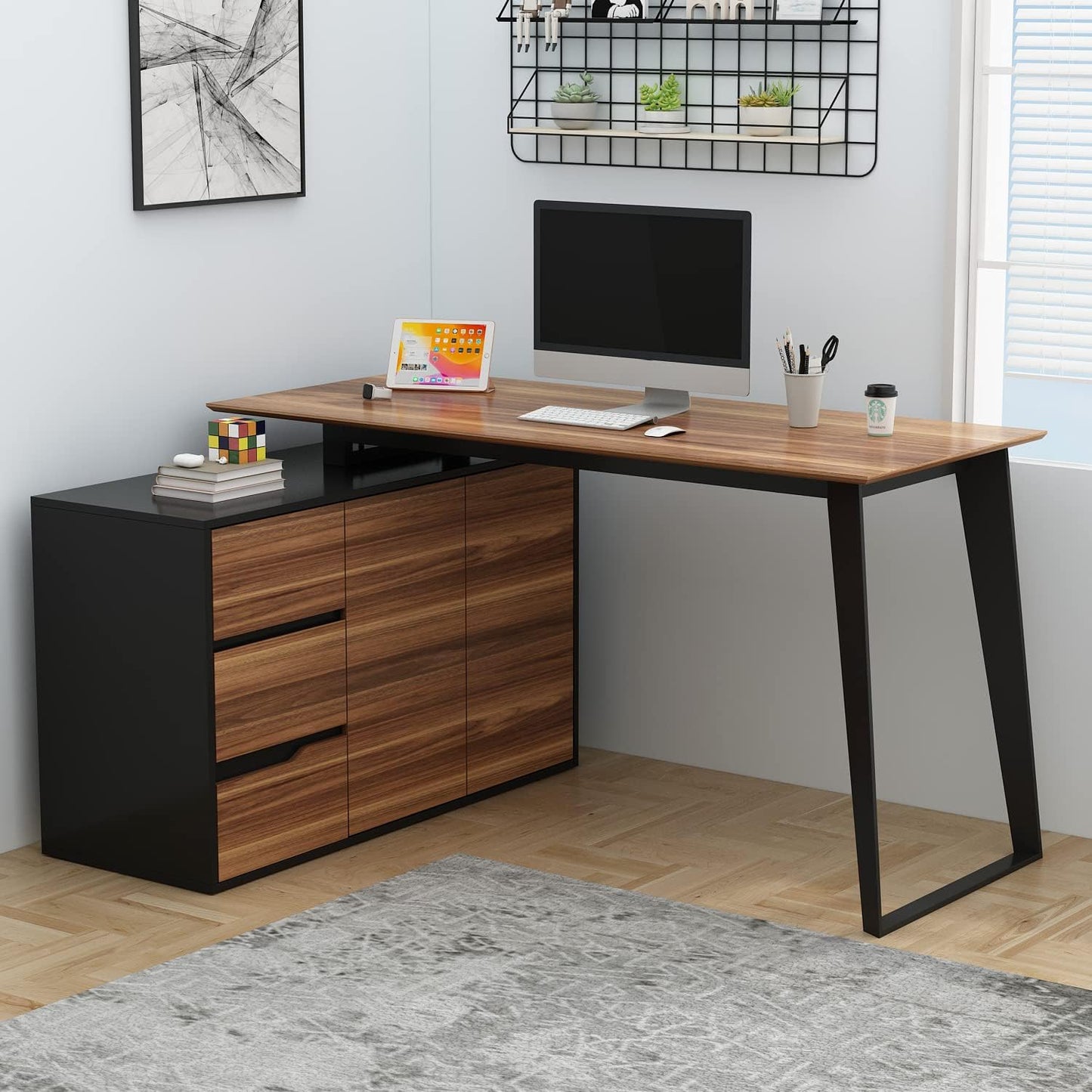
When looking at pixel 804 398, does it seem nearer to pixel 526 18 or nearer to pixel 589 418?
pixel 589 418

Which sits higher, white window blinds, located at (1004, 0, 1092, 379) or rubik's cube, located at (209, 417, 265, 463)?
white window blinds, located at (1004, 0, 1092, 379)

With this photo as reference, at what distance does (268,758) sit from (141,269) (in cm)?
111

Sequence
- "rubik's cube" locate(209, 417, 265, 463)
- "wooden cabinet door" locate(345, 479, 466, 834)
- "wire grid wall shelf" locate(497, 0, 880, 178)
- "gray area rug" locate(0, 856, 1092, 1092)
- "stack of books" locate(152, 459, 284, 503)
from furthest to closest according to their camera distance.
Answer: "wire grid wall shelf" locate(497, 0, 880, 178), "wooden cabinet door" locate(345, 479, 466, 834), "rubik's cube" locate(209, 417, 265, 463), "stack of books" locate(152, 459, 284, 503), "gray area rug" locate(0, 856, 1092, 1092)

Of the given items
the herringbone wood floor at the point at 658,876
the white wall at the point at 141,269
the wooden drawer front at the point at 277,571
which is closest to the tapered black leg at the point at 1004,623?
the herringbone wood floor at the point at 658,876

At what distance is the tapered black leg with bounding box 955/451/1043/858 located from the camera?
12.3ft

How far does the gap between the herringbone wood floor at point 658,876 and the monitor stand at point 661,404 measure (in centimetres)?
92

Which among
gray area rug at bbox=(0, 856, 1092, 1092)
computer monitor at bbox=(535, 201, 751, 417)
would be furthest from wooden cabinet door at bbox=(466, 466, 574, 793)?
gray area rug at bbox=(0, 856, 1092, 1092)

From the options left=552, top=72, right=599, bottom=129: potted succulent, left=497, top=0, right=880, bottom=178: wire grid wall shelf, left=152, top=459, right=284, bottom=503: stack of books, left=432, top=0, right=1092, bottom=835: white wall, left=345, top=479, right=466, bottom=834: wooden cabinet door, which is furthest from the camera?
left=552, top=72, right=599, bottom=129: potted succulent

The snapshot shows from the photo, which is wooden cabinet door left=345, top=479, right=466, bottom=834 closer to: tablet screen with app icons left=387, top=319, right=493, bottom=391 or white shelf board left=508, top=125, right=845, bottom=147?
tablet screen with app icons left=387, top=319, right=493, bottom=391

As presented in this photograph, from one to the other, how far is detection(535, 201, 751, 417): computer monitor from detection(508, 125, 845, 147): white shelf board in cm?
42

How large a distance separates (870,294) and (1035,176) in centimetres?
44

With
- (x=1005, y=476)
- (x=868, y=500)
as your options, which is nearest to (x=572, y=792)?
(x=868, y=500)

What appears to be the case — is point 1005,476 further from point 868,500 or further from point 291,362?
point 291,362

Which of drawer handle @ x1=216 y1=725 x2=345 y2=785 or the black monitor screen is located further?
the black monitor screen
